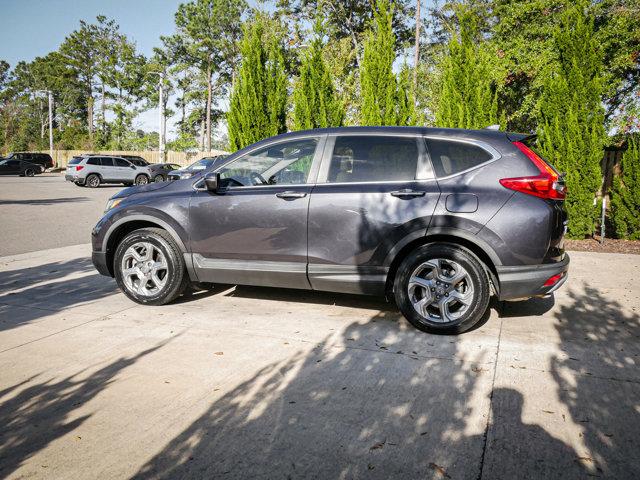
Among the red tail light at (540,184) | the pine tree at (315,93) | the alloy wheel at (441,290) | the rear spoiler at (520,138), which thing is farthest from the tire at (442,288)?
the pine tree at (315,93)

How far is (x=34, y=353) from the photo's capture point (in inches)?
147

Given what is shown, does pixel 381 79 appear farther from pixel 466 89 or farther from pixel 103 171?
pixel 103 171

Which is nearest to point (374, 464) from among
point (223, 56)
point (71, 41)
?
point (223, 56)

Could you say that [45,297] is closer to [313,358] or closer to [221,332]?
[221,332]

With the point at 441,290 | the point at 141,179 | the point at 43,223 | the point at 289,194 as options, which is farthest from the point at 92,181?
the point at 441,290

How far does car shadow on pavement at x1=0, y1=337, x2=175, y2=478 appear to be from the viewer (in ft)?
8.03

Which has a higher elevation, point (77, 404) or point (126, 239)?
point (126, 239)

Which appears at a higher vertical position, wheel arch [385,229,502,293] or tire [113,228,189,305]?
wheel arch [385,229,502,293]

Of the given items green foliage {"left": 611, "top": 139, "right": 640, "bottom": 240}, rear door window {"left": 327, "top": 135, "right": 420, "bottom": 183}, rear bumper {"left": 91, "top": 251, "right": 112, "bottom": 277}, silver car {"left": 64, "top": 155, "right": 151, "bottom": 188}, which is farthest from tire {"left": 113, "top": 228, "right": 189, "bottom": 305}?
silver car {"left": 64, "top": 155, "right": 151, "bottom": 188}

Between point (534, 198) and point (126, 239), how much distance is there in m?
4.04

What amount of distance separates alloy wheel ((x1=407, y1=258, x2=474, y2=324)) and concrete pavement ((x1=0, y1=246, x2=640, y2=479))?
0.23 metres

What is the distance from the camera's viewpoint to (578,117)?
8.97 m

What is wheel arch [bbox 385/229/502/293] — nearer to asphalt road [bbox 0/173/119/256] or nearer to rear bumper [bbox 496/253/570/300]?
rear bumper [bbox 496/253/570/300]

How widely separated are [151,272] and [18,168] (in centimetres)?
3977
